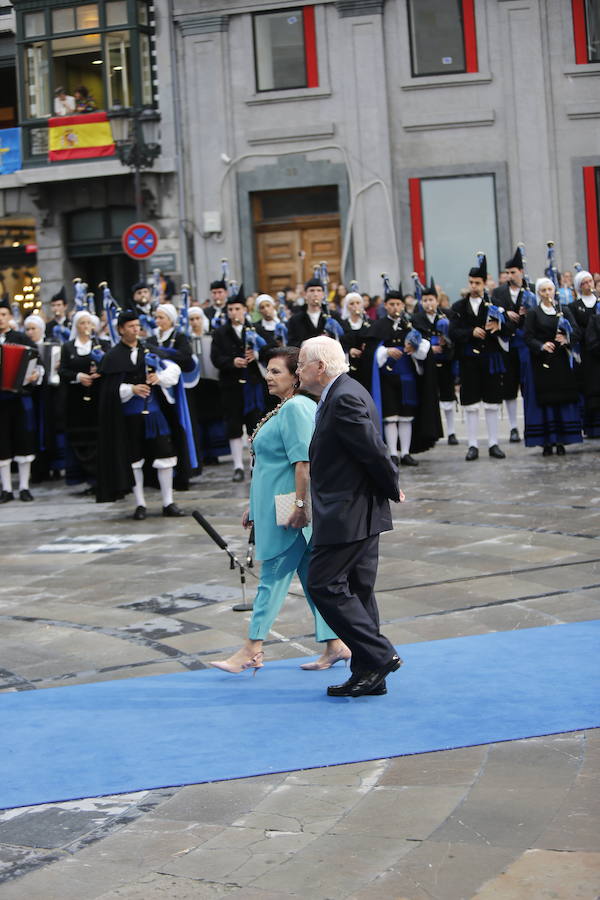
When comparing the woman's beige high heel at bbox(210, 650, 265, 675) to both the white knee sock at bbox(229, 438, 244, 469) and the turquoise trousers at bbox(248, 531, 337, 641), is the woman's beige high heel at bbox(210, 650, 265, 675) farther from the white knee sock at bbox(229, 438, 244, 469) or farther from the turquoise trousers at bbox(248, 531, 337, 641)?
the white knee sock at bbox(229, 438, 244, 469)

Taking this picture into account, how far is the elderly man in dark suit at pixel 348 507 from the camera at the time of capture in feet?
21.1

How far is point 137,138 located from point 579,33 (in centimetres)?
840

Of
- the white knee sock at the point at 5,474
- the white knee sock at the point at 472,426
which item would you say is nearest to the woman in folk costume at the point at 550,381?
the white knee sock at the point at 472,426

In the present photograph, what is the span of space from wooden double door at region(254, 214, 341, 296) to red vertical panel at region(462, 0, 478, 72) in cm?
374

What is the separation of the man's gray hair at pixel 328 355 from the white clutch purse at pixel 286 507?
0.68m

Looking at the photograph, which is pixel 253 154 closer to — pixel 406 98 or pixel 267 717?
pixel 406 98

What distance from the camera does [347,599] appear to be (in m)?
6.54

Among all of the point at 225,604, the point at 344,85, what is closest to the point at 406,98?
the point at 344,85

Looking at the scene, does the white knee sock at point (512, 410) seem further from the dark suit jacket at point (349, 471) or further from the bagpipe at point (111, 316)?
the dark suit jacket at point (349, 471)

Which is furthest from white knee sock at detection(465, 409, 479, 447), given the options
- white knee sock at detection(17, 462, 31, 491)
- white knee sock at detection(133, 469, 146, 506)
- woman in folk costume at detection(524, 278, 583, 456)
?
white knee sock at detection(17, 462, 31, 491)

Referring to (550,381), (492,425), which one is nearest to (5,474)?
(492,425)

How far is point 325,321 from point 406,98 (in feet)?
38.9

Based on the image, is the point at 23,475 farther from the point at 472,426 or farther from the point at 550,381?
the point at 550,381

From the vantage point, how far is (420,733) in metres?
6.01
